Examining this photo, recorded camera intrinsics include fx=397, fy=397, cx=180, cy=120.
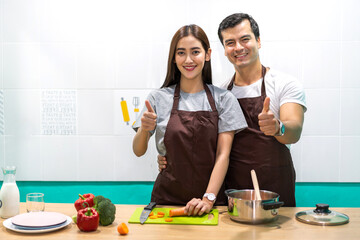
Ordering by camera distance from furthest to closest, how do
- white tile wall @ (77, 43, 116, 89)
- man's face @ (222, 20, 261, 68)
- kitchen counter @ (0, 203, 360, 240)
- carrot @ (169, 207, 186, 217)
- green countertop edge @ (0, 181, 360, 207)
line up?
white tile wall @ (77, 43, 116, 89) < green countertop edge @ (0, 181, 360, 207) < man's face @ (222, 20, 261, 68) < carrot @ (169, 207, 186, 217) < kitchen counter @ (0, 203, 360, 240)

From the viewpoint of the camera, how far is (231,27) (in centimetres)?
217

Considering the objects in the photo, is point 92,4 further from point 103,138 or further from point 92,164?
point 92,164

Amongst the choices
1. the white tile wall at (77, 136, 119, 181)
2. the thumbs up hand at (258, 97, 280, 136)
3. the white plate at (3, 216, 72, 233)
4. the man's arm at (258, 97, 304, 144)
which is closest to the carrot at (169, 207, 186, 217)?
the white plate at (3, 216, 72, 233)

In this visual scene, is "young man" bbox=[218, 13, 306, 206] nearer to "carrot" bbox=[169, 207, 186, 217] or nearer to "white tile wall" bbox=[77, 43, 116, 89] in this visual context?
"carrot" bbox=[169, 207, 186, 217]

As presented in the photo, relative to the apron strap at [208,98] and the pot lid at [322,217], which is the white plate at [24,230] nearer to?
the apron strap at [208,98]

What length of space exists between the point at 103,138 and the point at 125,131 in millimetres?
180

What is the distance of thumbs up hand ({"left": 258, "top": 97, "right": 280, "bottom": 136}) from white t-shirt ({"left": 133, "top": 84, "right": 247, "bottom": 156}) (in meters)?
0.25

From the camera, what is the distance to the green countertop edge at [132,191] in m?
A: 2.89

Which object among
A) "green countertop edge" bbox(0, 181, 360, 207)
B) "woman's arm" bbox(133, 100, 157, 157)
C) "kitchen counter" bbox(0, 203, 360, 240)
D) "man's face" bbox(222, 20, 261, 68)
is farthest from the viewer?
"green countertop edge" bbox(0, 181, 360, 207)

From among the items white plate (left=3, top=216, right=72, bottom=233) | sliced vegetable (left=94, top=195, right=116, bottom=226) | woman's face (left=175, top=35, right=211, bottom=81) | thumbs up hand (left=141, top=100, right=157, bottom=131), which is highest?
woman's face (left=175, top=35, right=211, bottom=81)

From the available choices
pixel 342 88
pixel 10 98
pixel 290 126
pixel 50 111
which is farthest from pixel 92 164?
pixel 342 88

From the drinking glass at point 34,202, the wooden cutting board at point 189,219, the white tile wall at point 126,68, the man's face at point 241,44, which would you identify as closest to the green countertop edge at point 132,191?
the white tile wall at point 126,68

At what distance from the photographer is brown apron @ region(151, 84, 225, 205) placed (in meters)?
1.96

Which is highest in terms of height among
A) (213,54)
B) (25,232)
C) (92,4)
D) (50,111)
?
(92,4)
